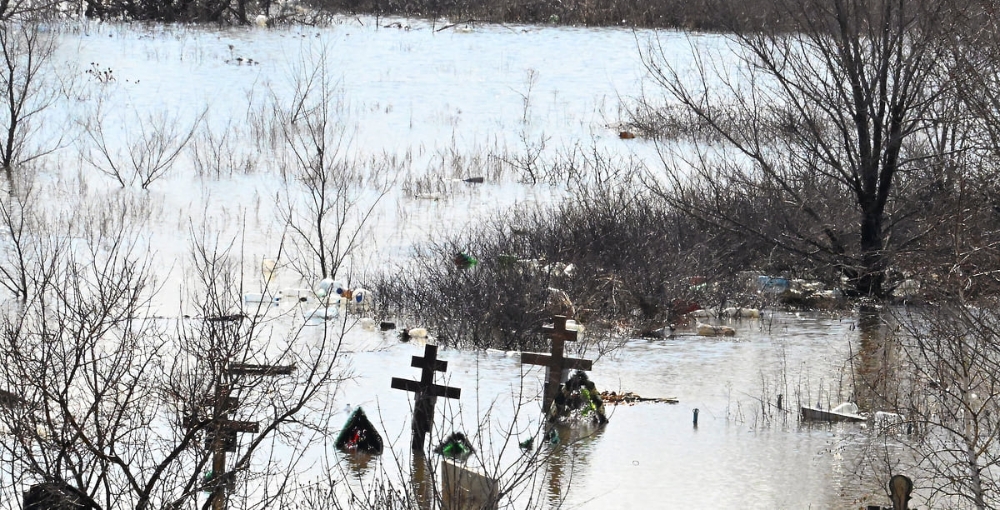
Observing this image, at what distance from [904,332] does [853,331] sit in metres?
0.49

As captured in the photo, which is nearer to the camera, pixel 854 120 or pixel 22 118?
pixel 854 120

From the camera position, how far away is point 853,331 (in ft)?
39.4

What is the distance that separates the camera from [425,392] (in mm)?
7465

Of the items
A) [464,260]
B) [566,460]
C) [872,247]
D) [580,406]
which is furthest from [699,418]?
[464,260]

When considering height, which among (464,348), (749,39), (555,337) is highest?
(749,39)

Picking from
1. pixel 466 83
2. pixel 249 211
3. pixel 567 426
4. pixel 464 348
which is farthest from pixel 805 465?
pixel 466 83

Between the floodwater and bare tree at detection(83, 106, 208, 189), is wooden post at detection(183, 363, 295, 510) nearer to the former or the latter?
the floodwater

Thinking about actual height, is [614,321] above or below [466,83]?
below

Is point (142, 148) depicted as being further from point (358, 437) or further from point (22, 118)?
point (358, 437)

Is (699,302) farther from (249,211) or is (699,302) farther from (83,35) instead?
(83,35)

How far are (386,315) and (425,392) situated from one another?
527 centimetres

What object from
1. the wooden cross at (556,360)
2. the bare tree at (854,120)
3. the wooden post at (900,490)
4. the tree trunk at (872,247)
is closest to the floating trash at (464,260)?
the bare tree at (854,120)

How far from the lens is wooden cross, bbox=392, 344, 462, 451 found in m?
7.40

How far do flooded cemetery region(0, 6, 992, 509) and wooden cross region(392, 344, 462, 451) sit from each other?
2 cm
